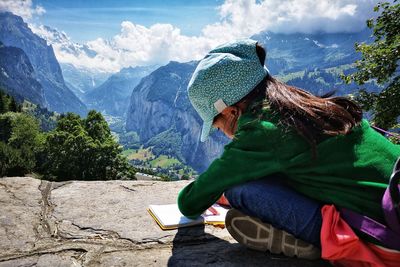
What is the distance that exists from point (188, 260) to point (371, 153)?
1.55 m

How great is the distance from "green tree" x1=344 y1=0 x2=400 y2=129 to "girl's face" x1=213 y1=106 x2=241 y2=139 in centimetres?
611

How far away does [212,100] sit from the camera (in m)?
2.89

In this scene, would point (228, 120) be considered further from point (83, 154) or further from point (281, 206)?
point (83, 154)

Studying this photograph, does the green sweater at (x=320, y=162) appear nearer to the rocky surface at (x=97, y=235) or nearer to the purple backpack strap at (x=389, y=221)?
the purple backpack strap at (x=389, y=221)

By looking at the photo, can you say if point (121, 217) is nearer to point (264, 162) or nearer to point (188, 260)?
point (188, 260)

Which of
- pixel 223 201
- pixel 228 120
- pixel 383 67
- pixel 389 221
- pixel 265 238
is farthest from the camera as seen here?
pixel 383 67

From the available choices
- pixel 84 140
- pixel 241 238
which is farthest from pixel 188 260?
pixel 84 140

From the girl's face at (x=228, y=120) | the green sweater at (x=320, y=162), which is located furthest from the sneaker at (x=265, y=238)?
the girl's face at (x=228, y=120)

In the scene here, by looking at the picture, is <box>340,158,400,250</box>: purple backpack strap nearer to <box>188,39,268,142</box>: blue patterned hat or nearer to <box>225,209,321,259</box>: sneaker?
<box>225,209,321,259</box>: sneaker

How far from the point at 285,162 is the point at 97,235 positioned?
186cm

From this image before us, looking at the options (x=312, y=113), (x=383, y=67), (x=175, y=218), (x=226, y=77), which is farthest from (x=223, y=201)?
(x=383, y=67)

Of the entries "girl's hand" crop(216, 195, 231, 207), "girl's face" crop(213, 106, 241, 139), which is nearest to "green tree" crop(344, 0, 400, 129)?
"girl's hand" crop(216, 195, 231, 207)

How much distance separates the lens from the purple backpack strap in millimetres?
2127

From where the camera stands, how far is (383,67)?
8445 mm
